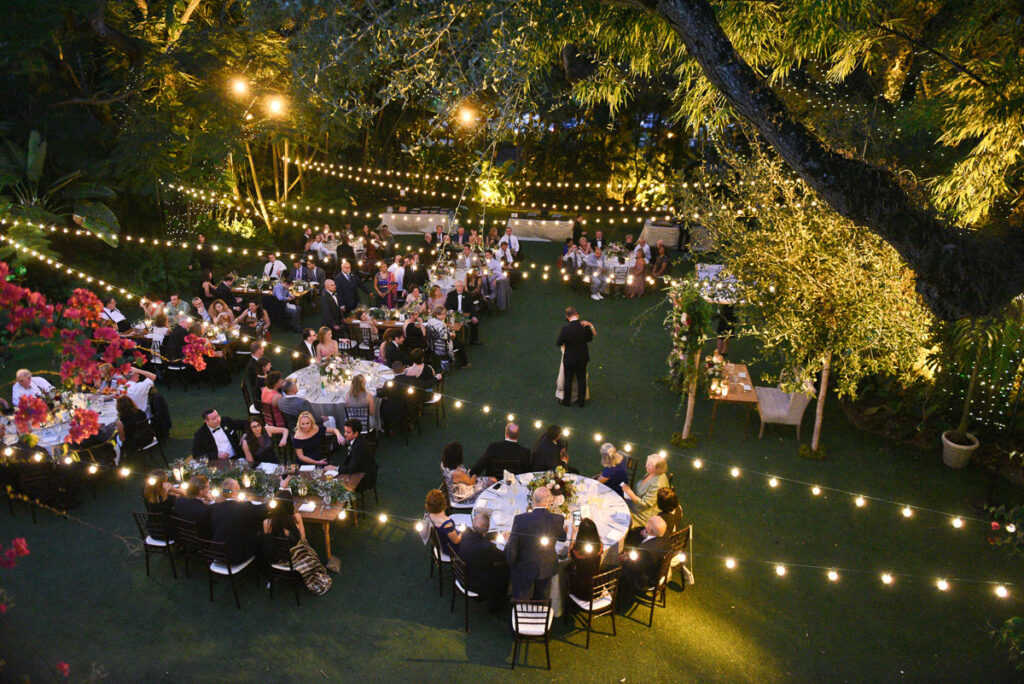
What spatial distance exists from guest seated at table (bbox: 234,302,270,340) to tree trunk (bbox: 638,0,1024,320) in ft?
27.4

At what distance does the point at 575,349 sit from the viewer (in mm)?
9969

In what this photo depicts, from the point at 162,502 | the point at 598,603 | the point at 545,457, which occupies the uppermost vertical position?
the point at 545,457

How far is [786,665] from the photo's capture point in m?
5.98

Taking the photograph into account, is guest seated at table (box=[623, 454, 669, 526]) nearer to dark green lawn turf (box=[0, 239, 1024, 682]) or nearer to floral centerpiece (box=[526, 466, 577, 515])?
floral centerpiece (box=[526, 466, 577, 515])

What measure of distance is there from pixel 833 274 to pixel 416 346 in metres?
5.91

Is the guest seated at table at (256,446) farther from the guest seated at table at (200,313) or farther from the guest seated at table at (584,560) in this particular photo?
the guest seated at table at (200,313)

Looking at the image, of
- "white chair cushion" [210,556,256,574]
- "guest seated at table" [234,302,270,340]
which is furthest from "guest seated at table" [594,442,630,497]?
"guest seated at table" [234,302,270,340]

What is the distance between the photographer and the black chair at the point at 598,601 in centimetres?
605

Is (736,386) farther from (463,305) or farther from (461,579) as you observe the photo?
(461,579)

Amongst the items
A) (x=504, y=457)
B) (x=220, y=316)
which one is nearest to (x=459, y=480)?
(x=504, y=457)

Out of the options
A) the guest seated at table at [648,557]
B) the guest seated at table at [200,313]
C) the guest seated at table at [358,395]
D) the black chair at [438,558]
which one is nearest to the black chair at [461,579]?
the black chair at [438,558]

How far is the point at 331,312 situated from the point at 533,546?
691cm

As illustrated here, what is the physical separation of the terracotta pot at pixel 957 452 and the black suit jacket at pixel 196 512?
340 inches

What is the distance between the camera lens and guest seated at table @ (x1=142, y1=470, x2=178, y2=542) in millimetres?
6652
